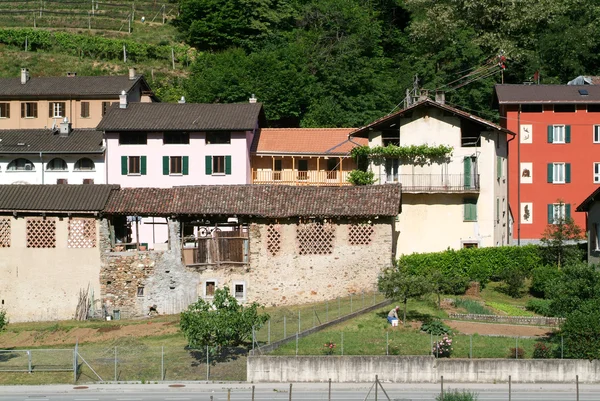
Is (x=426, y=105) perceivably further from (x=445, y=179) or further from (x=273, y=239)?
(x=273, y=239)

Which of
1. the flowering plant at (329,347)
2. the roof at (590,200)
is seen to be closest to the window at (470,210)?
the roof at (590,200)

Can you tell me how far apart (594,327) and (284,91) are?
42.8m

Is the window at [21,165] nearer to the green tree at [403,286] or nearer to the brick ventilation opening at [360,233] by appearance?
the brick ventilation opening at [360,233]

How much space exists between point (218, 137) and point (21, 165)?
41.6 ft

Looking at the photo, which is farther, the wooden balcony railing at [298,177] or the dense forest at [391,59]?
the dense forest at [391,59]

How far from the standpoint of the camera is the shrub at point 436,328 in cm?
4266

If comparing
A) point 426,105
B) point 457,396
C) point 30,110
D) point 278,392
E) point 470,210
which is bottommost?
point 278,392

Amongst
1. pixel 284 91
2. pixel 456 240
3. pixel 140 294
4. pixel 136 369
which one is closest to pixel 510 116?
pixel 456 240

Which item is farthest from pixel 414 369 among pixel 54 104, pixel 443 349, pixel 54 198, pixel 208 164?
pixel 54 104

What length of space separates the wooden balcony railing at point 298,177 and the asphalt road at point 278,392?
2955cm

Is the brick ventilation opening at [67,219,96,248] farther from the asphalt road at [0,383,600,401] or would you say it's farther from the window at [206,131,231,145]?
the window at [206,131,231,145]

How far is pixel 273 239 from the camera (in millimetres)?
51562

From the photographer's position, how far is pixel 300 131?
2763 inches

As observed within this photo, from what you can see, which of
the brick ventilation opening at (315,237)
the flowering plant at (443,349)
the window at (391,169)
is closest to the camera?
the flowering plant at (443,349)
